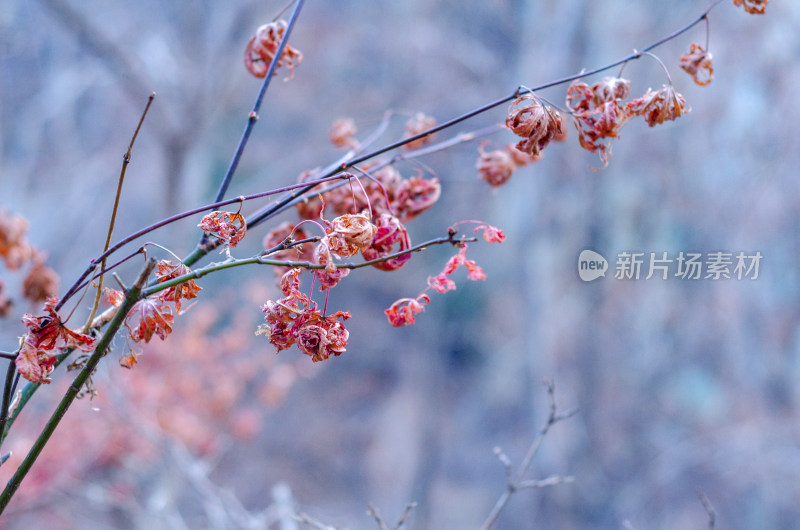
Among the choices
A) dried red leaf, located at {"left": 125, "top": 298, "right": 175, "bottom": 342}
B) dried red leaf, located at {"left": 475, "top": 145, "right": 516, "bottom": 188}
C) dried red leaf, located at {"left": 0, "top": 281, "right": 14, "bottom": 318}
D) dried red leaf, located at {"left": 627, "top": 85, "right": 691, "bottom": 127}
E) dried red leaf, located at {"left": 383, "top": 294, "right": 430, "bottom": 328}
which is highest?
dried red leaf, located at {"left": 475, "top": 145, "right": 516, "bottom": 188}

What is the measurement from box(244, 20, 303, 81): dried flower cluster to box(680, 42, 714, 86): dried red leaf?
0.50m

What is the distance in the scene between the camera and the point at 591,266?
1.48 m

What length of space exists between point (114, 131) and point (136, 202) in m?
0.99

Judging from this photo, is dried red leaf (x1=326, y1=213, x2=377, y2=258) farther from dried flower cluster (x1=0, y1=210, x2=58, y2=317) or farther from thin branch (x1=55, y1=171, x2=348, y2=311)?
dried flower cluster (x1=0, y1=210, x2=58, y2=317)

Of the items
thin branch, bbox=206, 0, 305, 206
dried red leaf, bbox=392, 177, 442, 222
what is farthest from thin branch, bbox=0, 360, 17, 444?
dried red leaf, bbox=392, 177, 442, 222

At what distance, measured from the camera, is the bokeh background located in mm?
3227

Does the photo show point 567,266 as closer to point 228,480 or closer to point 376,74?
point 376,74

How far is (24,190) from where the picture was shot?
3377 mm

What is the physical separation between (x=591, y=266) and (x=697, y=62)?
786 mm

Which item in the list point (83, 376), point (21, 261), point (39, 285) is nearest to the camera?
point (83, 376)

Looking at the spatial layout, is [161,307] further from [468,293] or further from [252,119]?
[468,293]

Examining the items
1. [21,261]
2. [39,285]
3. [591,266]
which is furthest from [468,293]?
[39,285]

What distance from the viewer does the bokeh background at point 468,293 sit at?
3.23m

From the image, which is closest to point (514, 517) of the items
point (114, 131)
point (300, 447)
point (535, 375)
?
point (535, 375)
